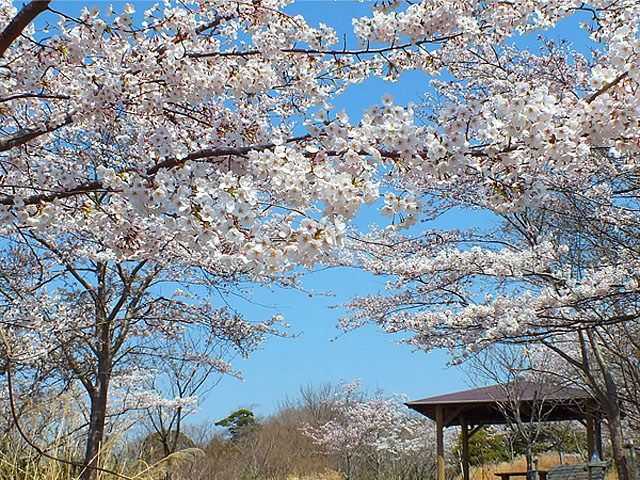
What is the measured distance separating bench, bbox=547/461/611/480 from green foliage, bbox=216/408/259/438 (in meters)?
15.9

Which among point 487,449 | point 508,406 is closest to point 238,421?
point 487,449

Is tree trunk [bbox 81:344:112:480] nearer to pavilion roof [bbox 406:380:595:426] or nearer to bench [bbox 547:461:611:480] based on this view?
bench [bbox 547:461:611:480]

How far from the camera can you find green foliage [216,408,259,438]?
22.6 m

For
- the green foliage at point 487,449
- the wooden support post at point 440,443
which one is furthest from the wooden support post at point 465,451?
the green foliage at point 487,449

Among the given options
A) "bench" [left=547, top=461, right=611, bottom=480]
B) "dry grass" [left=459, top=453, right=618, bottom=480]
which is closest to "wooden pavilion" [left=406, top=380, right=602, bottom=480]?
"bench" [left=547, top=461, right=611, bottom=480]

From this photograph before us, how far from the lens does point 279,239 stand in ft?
7.06

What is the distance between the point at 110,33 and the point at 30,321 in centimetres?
432

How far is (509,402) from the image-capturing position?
35.5ft

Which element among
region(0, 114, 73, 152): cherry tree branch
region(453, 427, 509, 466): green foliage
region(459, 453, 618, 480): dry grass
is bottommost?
region(459, 453, 618, 480): dry grass

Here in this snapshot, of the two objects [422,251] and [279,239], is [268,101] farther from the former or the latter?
[422,251]

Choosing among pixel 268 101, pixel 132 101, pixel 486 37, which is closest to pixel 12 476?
pixel 132 101

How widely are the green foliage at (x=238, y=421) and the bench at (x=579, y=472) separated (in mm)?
15877

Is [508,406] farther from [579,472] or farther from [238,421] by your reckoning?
[238,421]

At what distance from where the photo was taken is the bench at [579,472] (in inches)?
304
